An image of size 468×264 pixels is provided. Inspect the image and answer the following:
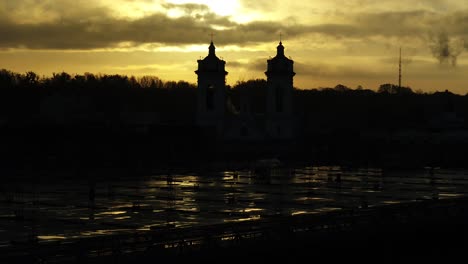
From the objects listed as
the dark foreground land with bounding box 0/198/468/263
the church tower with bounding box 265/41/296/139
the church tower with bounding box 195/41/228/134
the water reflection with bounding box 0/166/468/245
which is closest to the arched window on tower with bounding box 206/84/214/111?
the church tower with bounding box 195/41/228/134

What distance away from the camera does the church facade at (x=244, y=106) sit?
101 meters

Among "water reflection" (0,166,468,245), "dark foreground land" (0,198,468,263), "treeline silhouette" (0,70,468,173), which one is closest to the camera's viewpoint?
"dark foreground land" (0,198,468,263)

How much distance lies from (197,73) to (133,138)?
11.3m

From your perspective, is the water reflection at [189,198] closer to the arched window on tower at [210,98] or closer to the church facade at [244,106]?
the church facade at [244,106]

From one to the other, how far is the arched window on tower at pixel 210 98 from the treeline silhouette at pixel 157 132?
9.69 ft

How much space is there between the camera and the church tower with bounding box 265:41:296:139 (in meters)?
106

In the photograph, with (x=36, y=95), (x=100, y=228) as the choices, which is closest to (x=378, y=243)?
(x=100, y=228)

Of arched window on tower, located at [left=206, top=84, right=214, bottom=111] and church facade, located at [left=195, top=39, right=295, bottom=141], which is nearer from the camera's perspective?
church facade, located at [left=195, top=39, right=295, bottom=141]

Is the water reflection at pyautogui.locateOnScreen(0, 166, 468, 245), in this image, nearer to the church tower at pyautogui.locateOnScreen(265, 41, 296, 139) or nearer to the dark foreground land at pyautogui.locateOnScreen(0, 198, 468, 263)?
the dark foreground land at pyautogui.locateOnScreen(0, 198, 468, 263)

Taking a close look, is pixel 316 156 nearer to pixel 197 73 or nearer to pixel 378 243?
pixel 197 73

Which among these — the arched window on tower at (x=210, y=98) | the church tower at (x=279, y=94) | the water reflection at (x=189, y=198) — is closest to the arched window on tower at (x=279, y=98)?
the church tower at (x=279, y=94)

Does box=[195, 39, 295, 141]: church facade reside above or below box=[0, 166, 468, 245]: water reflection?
above

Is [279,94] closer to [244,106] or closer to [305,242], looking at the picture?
[244,106]

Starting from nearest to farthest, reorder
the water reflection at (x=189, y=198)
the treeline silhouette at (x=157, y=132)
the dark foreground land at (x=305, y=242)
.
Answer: the dark foreground land at (x=305, y=242) → the water reflection at (x=189, y=198) → the treeline silhouette at (x=157, y=132)
